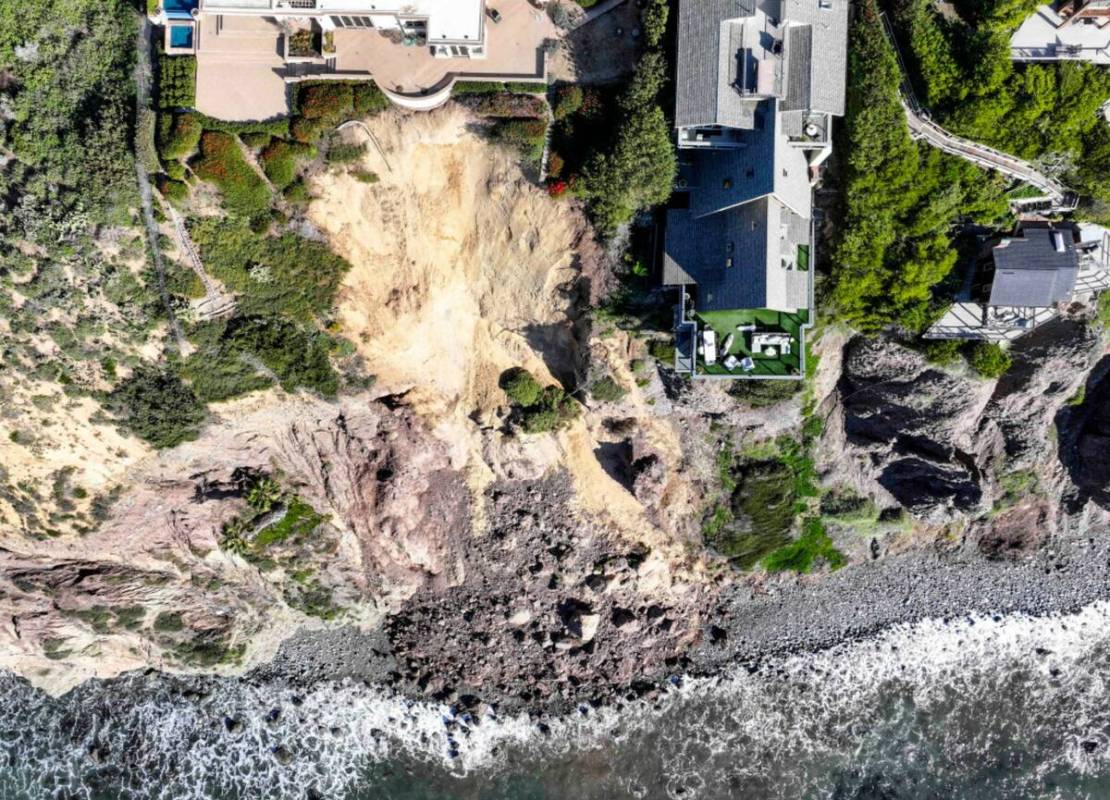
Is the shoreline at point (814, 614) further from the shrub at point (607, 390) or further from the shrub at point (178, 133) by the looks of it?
the shrub at point (178, 133)

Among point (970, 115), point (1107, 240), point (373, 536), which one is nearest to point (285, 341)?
point (373, 536)

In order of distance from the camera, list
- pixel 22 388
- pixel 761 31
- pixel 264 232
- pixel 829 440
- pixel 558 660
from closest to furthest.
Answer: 1. pixel 761 31
2. pixel 264 232
3. pixel 22 388
4. pixel 829 440
5. pixel 558 660

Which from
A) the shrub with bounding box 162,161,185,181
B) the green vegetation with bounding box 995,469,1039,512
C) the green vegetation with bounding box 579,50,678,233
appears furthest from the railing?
the shrub with bounding box 162,161,185,181

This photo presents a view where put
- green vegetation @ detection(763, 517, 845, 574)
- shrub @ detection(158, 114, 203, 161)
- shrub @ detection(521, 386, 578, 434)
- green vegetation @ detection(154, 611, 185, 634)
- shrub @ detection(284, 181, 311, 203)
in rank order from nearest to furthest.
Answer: shrub @ detection(158, 114, 203, 161)
shrub @ detection(284, 181, 311, 203)
shrub @ detection(521, 386, 578, 434)
green vegetation @ detection(154, 611, 185, 634)
green vegetation @ detection(763, 517, 845, 574)

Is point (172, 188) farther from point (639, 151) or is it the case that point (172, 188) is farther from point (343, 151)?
point (639, 151)

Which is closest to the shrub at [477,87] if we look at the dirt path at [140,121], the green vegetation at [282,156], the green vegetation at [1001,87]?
the green vegetation at [282,156]

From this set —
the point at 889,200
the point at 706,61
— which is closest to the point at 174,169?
the point at 706,61

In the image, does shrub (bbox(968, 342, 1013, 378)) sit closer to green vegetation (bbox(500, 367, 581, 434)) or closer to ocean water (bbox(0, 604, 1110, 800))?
ocean water (bbox(0, 604, 1110, 800))

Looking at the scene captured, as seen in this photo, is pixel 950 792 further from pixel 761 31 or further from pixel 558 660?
pixel 761 31
